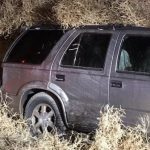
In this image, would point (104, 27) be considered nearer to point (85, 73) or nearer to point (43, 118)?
point (85, 73)

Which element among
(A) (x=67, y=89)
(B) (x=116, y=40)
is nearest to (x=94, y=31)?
(B) (x=116, y=40)

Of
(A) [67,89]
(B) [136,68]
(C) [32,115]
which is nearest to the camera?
(B) [136,68]

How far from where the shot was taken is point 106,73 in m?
6.32

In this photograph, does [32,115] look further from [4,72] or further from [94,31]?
[94,31]

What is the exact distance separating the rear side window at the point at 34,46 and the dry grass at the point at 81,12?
278mm

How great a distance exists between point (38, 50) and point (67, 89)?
94 cm

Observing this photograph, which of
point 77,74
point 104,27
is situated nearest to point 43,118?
point 77,74

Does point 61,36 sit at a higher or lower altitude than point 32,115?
higher

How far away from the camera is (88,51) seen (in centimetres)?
667

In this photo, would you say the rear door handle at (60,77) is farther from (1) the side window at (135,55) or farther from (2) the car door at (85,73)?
(1) the side window at (135,55)

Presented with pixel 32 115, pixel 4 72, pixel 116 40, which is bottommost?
pixel 32 115

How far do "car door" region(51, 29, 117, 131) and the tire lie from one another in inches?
8.5

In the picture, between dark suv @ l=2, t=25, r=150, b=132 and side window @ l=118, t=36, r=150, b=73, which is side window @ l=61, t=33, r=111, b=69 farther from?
side window @ l=118, t=36, r=150, b=73

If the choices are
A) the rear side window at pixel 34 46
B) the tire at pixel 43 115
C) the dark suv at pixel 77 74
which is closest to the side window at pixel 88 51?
the dark suv at pixel 77 74
